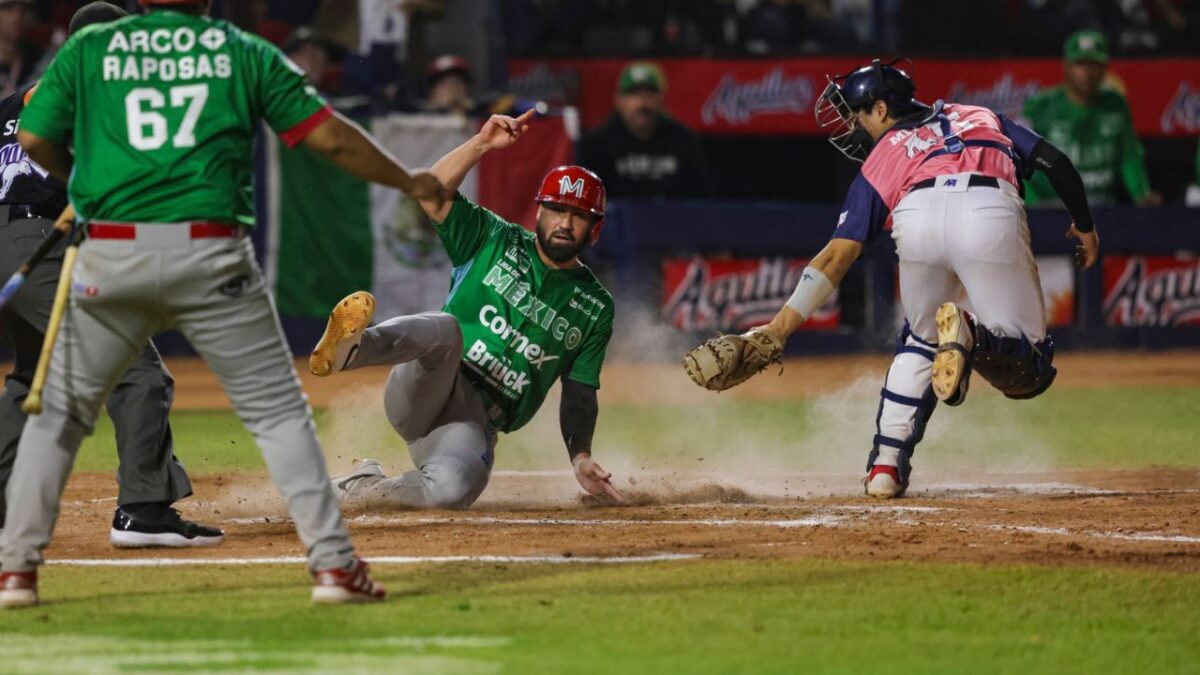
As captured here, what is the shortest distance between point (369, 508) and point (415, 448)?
35cm

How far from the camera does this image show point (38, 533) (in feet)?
19.0

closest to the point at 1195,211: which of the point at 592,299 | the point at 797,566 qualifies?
the point at 592,299

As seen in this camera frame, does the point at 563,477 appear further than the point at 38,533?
Yes

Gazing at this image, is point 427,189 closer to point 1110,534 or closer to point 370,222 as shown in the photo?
point 1110,534

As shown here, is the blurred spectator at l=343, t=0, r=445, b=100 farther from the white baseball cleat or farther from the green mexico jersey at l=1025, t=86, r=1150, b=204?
the white baseball cleat

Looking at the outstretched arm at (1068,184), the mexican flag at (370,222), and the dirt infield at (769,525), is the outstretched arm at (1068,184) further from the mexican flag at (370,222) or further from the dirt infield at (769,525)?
the mexican flag at (370,222)

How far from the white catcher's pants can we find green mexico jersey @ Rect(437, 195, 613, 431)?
138 cm

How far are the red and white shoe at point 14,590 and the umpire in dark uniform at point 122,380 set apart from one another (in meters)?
1.37

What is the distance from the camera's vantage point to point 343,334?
25.3ft

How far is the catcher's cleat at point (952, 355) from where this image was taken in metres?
7.76

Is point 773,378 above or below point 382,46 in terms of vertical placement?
below

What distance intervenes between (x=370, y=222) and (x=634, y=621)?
39.0ft

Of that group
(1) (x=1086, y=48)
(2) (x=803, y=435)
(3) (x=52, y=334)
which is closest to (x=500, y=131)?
(3) (x=52, y=334)

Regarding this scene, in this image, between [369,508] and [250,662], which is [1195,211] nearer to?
[369,508]
